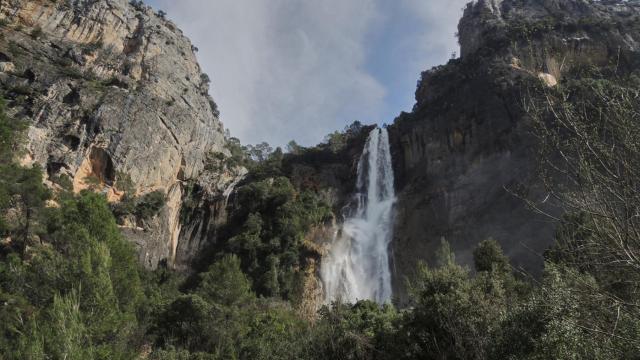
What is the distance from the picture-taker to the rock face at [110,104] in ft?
135

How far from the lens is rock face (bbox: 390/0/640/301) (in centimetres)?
3878

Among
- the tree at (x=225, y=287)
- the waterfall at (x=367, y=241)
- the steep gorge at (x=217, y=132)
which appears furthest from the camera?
the waterfall at (x=367, y=241)

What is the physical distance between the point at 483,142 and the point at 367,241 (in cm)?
1427

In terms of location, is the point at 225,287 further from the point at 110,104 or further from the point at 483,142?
the point at 483,142

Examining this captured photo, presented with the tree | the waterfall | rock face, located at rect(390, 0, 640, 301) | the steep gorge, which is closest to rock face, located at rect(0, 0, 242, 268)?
the steep gorge

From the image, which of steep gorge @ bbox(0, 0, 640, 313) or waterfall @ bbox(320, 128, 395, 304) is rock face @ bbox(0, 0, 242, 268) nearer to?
steep gorge @ bbox(0, 0, 640, 313)

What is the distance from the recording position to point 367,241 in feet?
155

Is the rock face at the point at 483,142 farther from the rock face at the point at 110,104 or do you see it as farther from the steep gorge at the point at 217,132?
the rock face at the point at 110,104

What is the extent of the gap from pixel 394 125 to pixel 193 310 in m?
36.7

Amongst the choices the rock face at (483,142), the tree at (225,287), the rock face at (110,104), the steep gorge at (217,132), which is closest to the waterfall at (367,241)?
the steep gorge at (217,132)

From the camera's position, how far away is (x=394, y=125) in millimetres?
57406

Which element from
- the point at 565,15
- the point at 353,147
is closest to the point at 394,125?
the point at 353,147

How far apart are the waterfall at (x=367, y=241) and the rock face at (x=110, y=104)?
47.8ft

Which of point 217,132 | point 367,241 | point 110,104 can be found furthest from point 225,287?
point 217,132
